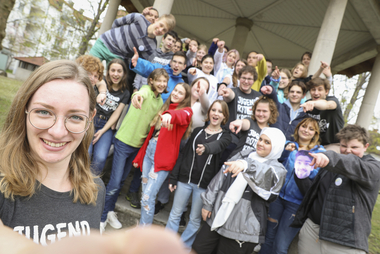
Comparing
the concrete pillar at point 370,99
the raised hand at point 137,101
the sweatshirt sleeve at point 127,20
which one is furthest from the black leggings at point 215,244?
the concrete pillar at point 370,99

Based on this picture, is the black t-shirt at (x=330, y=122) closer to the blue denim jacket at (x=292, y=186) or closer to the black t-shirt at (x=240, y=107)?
the blue denim jacket at (x=292, y=186)

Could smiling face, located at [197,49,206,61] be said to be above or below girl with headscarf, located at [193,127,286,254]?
above

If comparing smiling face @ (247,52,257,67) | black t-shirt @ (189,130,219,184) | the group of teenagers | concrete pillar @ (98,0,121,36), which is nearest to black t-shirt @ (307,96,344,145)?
the group of teenagers

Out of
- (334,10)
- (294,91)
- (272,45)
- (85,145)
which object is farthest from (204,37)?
(85,145)

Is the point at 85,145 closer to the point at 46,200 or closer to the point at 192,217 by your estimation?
the point at 46,200

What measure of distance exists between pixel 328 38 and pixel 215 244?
5.89m

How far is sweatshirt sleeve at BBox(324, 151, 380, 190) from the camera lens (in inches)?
94.0

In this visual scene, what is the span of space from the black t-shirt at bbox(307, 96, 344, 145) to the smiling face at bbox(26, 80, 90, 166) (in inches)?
153

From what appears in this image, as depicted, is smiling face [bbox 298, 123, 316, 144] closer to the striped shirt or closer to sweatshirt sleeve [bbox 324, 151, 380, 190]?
sweatshirt sleeve [bbox 324, 151, 380, 190]

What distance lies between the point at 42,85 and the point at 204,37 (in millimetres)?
15382

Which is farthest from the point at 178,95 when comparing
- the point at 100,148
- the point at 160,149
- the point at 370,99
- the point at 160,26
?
the point at 370,99

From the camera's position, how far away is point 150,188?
11.5 feet

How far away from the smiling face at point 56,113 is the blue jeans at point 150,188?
252cm

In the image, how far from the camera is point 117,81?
3863mm
